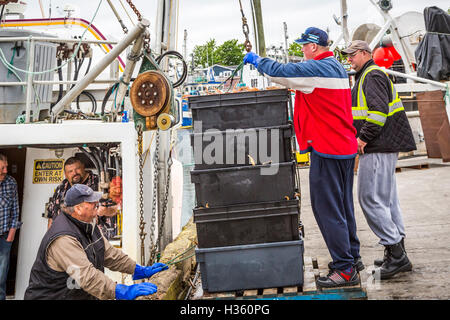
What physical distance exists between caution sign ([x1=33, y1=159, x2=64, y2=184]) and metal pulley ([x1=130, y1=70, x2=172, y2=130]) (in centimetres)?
217

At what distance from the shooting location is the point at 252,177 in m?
3.37

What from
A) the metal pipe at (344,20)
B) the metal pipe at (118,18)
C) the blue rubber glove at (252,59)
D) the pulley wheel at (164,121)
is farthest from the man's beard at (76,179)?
the metal pipe at (344,20)

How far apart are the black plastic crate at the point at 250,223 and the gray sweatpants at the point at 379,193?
2.26 feet

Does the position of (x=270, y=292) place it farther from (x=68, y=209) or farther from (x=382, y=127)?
(x=68, y=209)

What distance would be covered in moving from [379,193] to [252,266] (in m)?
1.25

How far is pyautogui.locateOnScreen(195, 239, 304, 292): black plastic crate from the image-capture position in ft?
11.0

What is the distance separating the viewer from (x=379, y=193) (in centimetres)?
363

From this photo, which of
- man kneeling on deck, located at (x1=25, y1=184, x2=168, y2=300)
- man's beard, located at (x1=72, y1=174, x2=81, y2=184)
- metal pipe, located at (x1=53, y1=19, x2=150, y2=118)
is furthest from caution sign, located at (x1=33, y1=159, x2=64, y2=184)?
man kneeling on deck, located at (x1=25, y1=184, x2=168, y2=300)

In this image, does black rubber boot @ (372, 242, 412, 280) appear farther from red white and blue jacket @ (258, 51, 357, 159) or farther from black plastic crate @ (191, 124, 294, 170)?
black plastic crate @ (191, 124, 294, 170)

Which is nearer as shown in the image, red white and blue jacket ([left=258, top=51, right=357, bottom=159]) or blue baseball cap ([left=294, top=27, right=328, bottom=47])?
red white and blue jacket ([left=258, top=51, right=357, bottom=159])
